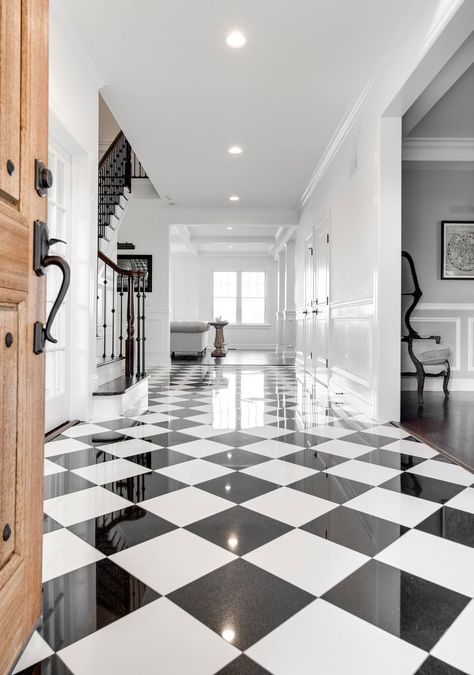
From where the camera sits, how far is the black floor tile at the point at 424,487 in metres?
1.94

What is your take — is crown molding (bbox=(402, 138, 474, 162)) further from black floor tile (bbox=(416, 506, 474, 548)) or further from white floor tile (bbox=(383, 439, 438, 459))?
black floor tile (bbox=(416, 506, 474, 548))

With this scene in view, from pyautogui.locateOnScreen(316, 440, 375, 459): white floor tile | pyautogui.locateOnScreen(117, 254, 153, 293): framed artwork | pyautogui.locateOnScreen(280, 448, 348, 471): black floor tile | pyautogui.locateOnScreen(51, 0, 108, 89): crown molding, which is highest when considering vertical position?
pyautogui.locateOnScreen(51, 0, 108, 89): crown molding

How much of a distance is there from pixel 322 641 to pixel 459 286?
16.5ft

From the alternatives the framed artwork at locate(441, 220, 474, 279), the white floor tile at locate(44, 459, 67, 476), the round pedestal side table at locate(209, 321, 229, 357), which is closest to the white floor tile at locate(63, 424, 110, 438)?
the white floor tile at locate(44, 459, 67, 476)

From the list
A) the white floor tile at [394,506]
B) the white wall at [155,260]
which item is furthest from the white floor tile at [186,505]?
the white wall at [155,260]

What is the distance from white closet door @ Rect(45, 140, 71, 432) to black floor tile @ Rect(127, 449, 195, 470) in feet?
2.79

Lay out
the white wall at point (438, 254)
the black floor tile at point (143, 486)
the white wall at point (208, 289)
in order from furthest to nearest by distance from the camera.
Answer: the white wall at point (208, 289) → the white wall at point (438, 254) → the black floor tile at point (143, 486)

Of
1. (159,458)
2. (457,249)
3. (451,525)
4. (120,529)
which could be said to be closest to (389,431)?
(451,525)

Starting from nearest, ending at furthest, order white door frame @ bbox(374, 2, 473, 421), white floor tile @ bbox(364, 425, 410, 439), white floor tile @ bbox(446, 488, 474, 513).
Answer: white floor tile @ bbox(446, 488, 474, 513) < white floor tile @ bbox(364, 425, 410, 439) < white door frame @ bbox(374, 2, 473, 421)

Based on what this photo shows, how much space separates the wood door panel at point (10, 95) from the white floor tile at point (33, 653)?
0.97 meters

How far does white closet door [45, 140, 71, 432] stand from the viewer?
3.06 m

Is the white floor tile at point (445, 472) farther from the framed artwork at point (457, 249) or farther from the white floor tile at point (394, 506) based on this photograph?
the framed artwork at point (457, 249)

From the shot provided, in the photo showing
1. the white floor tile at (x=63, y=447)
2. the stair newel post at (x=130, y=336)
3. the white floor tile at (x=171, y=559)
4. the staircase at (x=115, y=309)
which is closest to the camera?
the white floor tile at (x=171, y=559)

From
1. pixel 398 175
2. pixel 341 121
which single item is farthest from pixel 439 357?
pixel 341 121
